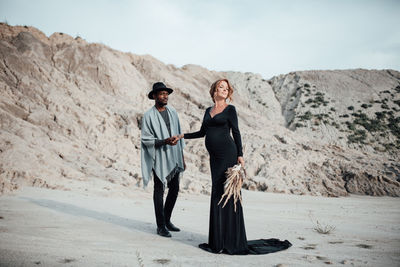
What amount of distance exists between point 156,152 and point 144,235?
3.61 feet

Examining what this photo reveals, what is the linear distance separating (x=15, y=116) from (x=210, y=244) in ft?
30.4

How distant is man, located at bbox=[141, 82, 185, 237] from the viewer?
12.5ft

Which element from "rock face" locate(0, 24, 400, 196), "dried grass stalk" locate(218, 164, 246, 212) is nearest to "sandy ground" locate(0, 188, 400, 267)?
"dried grass stalk" locate(218, 164, 246, 212)

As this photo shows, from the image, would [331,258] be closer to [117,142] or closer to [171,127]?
[171,127]

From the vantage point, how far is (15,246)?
8.72ft

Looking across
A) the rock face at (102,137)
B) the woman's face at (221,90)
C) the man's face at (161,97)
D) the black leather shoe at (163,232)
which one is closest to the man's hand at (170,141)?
the man's face at (161,97)

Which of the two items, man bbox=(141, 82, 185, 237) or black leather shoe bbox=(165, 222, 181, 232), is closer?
man bbox=(141, 82, 185, 237)

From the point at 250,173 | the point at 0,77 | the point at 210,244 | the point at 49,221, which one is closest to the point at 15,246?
the point at 49,221

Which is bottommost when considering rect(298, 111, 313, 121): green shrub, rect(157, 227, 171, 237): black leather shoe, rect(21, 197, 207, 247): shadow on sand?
rect(21, 197, 207, 247): shadow on sand

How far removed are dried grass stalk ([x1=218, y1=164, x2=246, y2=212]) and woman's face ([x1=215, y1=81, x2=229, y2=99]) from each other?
0.86 metres

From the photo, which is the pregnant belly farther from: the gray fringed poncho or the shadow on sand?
the shadow on sand

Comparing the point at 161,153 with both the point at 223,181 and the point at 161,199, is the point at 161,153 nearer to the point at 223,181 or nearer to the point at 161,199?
the point at 161,199

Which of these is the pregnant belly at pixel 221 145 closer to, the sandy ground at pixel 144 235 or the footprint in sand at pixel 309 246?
the sandy ground at pixel 144 235

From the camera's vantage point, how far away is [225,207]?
123 inches
